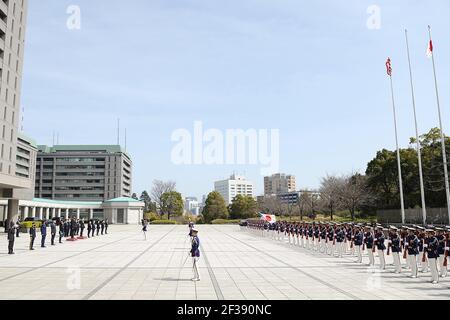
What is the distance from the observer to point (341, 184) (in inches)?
2562

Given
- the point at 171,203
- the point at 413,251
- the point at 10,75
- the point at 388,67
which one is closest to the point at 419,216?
the point at 388,67

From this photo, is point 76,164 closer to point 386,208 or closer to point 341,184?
point 341,184

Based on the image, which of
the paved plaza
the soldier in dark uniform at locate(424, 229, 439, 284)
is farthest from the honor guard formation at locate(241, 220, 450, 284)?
the paved plaza

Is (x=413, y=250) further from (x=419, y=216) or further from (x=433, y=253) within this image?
(x=419, y=216)

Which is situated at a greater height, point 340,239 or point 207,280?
point 340,239

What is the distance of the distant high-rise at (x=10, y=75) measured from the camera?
4978cm

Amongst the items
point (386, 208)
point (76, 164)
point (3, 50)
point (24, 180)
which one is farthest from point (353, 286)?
point (76, 164)

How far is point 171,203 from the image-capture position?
95.2m

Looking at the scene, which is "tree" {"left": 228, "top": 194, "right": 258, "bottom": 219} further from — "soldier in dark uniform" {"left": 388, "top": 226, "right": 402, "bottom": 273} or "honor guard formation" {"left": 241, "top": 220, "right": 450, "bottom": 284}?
"soldier in dark uniform" {"left": 388, "top": 226, "right": 402, "bottom": 273}

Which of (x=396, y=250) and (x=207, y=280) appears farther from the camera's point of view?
(x=396, y=250)

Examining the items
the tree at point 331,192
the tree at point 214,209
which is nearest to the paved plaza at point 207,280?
the tree at point 331,192

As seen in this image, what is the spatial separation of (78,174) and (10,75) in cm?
8558
